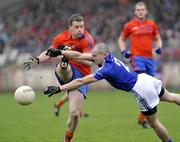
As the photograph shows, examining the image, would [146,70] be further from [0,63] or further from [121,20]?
[121,20]

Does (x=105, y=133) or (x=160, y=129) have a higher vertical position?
(x=160, y=129)

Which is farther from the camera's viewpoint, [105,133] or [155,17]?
[155,17]

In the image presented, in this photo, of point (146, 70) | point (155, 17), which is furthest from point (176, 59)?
point (146, 70)

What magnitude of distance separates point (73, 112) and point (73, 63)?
3.29ft

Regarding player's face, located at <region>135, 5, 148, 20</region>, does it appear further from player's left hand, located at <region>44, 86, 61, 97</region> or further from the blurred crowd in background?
the blurred crowd in background

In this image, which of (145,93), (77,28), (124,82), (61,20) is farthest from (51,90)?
(61,20)

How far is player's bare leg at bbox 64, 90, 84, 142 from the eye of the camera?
11.4 metres

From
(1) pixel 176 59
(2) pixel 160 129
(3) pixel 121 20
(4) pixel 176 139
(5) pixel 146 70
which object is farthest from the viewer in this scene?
(3) pixel 121 20

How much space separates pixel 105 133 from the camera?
44.8 ft

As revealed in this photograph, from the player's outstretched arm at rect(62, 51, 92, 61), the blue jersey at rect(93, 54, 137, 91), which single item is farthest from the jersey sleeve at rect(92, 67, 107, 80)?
the player's outstretched arm at rect(62, 51, 92, 61)

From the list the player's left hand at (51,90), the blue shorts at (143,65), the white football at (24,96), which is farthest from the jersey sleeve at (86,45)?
the blue shorts at (143,65)

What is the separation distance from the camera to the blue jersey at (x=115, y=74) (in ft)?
33.6

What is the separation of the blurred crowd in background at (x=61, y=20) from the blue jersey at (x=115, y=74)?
70.1 ft

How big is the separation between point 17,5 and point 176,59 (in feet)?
45.9
